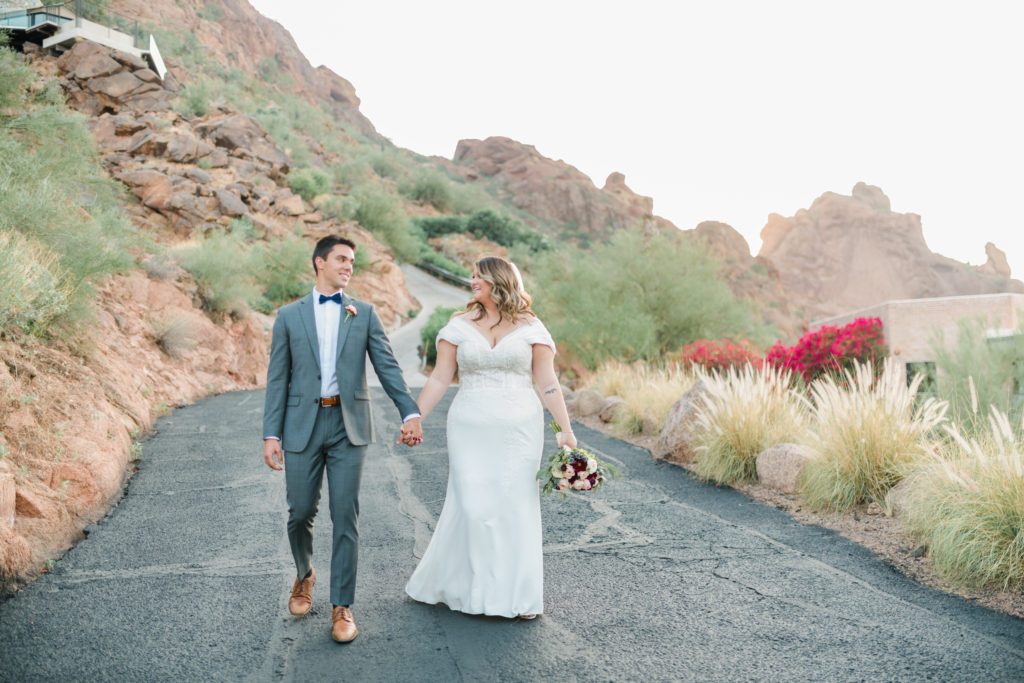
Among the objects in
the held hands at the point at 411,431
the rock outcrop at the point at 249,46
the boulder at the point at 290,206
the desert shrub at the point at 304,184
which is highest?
the rock outcrop at the point at 249,46

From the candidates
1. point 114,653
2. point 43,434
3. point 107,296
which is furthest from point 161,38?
point 114,653

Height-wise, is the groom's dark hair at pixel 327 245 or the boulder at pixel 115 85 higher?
the boulder at pixel 115 85

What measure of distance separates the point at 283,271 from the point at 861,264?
92.2m

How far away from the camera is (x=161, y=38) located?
5197 centimetres

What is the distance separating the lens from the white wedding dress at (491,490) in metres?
3.95

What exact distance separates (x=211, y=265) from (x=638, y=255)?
1177 cm

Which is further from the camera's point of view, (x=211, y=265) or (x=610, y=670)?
(x=211, y=265)

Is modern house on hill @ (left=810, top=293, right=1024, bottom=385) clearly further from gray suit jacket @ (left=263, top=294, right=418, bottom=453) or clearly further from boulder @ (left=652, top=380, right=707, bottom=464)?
gray suit jacket @ (left=263, top=294, right=418, bottom=453)

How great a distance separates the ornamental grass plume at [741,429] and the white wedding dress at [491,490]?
432 centimetres

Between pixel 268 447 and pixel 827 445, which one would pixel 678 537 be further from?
pixel 268 447

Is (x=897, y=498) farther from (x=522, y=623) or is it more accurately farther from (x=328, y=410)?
(x=328, y=410)

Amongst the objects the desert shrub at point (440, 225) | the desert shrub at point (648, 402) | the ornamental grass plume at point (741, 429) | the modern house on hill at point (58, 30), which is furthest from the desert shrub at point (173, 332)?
the desert shrub at point (440, 225)

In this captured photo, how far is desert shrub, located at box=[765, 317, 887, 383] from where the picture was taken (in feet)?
40.2

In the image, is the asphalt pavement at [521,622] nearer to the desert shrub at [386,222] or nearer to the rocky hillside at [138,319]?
the rocky hillside at [138,319]
